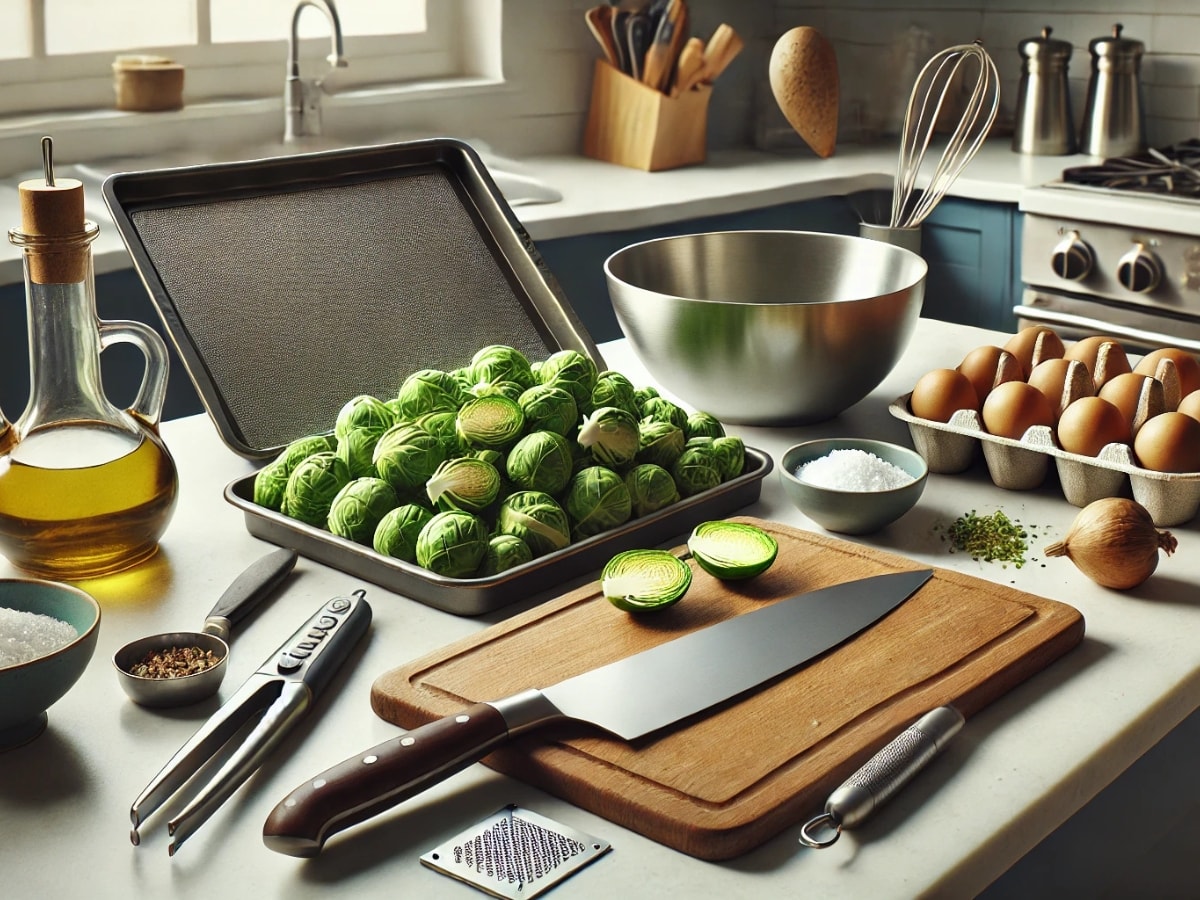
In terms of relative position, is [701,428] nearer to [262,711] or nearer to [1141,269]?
[262,711]

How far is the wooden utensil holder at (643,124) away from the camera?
2994mm

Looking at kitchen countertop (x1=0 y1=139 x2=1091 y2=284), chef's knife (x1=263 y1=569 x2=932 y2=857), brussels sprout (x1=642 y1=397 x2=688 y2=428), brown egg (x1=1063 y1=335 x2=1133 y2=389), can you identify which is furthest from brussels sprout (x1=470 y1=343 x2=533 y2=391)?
kitchen countertop (x1=0 y1=139 x2=1091 y2=284)

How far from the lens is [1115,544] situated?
93 centimetres

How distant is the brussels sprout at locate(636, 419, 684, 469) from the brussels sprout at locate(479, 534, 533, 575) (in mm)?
158

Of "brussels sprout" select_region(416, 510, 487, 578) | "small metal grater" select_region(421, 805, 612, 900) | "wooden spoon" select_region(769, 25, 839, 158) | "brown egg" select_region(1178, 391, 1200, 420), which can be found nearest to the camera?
"small metal grater" select_region(421, 805, 612, 900)

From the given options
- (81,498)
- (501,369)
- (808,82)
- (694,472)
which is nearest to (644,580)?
(694,472)

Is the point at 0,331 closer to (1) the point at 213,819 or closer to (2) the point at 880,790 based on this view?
(1) the point at 213,819

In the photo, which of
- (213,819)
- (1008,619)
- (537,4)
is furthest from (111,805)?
(537,4)

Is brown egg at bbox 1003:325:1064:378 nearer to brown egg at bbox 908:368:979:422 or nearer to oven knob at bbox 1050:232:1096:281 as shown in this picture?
brown egg at bbox 908:368:979:422

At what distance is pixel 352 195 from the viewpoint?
141 centimetres

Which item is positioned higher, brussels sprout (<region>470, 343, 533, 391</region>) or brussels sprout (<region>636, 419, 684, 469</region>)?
brussels sprout (<region>470, 343, 533, 391</region>)

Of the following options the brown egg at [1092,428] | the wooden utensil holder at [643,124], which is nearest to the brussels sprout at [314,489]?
the brown egg at [1092,428]

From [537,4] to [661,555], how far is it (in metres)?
2.48

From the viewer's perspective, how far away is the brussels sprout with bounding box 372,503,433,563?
0.94 m
